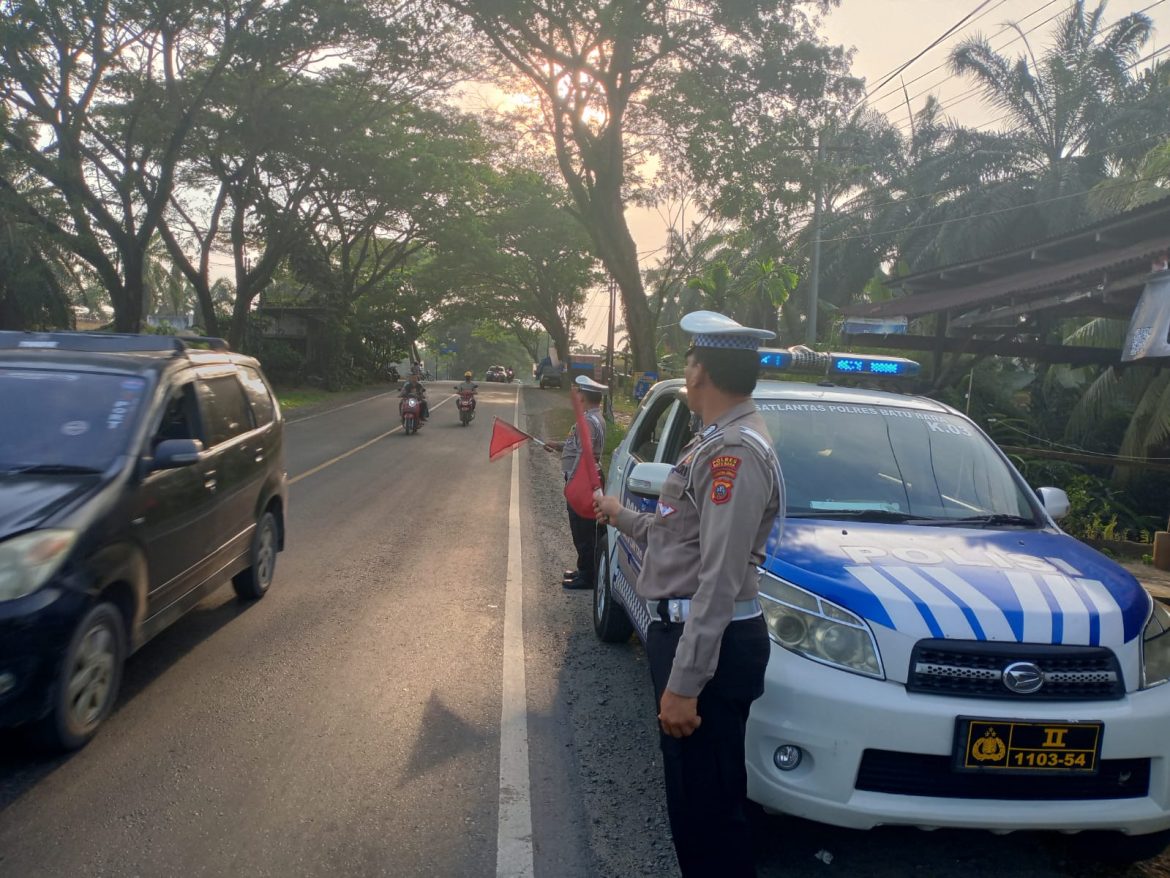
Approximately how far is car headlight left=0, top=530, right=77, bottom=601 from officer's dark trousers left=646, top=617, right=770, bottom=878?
274 centimetres

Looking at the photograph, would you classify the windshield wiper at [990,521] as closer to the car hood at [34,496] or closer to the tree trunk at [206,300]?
the car hood at [34,496]

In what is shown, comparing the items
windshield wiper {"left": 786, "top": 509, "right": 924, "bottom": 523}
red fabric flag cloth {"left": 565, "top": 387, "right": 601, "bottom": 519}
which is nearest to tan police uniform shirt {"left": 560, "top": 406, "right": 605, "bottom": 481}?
red fabric flag cloth {"left": 565, "top": 387, "right": 601, "bottom": 519}

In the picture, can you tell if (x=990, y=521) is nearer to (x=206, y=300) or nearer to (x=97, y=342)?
(x=97, y=342)

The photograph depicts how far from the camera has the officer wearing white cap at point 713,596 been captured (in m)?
2.58

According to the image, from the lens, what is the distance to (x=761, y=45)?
1933cm

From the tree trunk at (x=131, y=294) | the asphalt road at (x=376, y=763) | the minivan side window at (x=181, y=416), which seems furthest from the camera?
the tree trunk at (x=131, y=294)

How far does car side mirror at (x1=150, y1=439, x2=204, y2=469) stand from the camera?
4973 millimetres

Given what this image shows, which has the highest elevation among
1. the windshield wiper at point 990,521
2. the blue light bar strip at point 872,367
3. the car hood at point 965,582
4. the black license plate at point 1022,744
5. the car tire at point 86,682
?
the blue light bar strip at point 872,367

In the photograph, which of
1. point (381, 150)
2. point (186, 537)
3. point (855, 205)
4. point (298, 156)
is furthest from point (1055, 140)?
point (186, 537)

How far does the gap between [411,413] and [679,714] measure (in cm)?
2006

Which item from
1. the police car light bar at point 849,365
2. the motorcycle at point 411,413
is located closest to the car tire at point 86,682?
the police car light bar at point 849,365

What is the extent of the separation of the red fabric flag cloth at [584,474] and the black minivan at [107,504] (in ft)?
7.02

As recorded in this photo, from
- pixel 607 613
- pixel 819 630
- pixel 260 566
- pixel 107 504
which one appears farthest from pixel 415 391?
pixel 819 630

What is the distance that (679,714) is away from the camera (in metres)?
2.61
